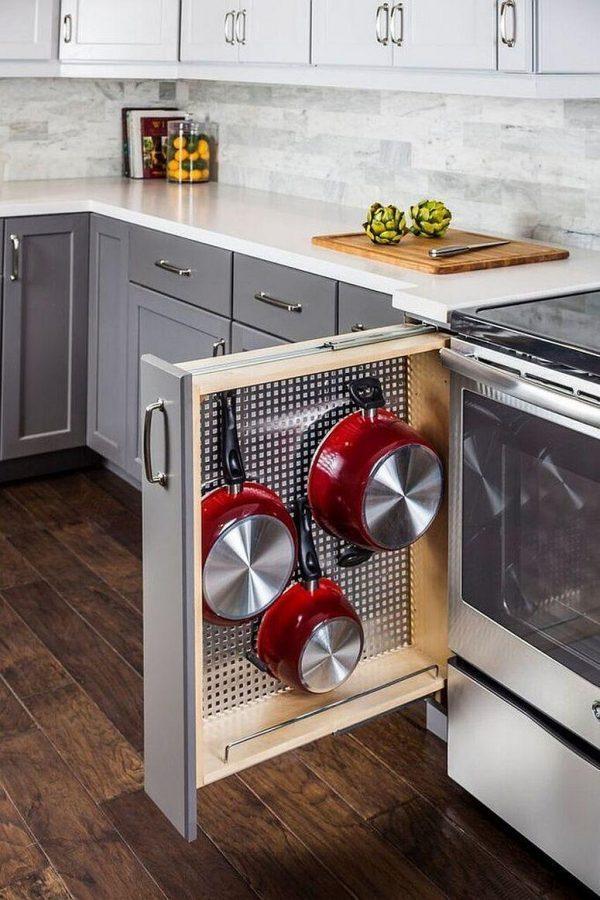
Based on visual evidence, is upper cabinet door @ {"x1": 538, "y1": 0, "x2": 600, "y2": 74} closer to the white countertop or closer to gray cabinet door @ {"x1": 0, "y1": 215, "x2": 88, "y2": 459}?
the white countertop

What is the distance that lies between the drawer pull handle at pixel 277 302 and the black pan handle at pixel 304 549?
2.71 ft

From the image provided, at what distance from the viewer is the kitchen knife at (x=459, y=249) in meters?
2.38

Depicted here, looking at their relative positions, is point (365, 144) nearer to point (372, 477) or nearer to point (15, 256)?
point (15, 256)

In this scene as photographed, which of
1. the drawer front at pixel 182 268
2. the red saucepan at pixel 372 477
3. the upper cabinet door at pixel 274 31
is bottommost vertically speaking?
the red saucepan at pixel 372 477

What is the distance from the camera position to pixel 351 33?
9.00ft

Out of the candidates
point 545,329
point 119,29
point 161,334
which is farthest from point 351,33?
point 545,329

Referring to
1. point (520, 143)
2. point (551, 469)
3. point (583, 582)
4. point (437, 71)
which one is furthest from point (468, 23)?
point (583, 582)

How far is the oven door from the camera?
5.60 feet

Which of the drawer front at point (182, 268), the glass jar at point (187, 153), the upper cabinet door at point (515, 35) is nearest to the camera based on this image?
the upper cabinet door at point (515, 35)

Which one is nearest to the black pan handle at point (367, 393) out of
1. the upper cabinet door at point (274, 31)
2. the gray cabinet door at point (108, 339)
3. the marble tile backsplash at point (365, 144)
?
the marble tile backsplash at point (365, 144)

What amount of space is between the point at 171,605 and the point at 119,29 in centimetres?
254

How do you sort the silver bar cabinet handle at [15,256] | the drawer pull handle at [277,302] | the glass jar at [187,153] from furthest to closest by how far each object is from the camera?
the glass jar at [187,153] → the silver bar cabinet handle at [15,256] → the drawer pull handle at [277,302]

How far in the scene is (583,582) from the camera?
173cm

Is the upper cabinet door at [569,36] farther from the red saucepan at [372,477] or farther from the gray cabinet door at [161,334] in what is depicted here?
the gray cabinet door at [161,334]
